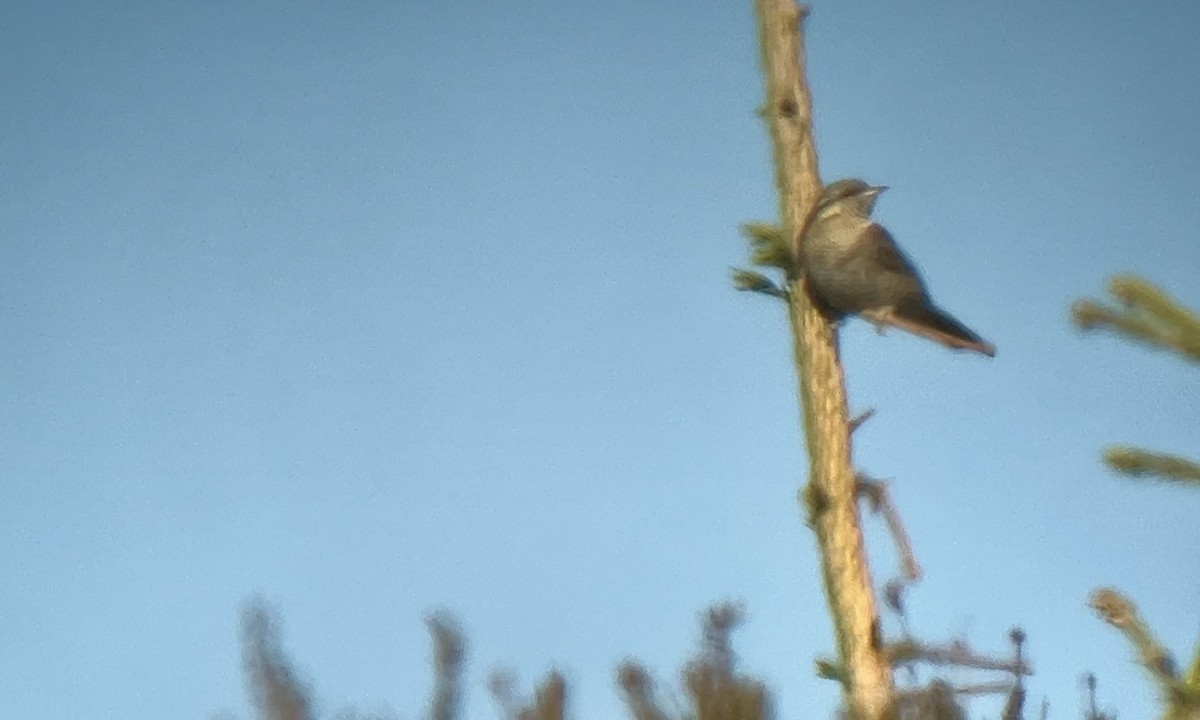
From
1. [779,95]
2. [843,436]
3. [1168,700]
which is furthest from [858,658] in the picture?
[779,95]

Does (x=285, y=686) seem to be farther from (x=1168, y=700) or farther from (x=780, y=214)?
(x=780, y=214)

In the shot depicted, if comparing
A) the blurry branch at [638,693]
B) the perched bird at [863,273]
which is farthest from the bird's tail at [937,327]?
the blurry branch at [638,693]

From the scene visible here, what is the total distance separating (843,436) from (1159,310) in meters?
1.14

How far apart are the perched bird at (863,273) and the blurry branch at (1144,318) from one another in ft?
3.42

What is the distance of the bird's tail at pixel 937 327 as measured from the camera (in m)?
5.65

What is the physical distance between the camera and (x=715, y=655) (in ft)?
10.8

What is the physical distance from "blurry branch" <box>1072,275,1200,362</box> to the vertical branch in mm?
908

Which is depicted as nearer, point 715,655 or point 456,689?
point 715,655

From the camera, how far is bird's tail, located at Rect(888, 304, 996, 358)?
18.5ft

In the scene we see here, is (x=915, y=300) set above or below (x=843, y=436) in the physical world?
above

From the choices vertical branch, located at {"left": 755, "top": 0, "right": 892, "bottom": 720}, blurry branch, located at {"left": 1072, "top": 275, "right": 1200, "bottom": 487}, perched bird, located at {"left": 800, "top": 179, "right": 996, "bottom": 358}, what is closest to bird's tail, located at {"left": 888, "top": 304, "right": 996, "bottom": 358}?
perched bird, located at {"left": 800, "top": 179, "right": 996, "bottom": 358}

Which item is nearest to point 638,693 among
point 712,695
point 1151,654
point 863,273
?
point 712,695

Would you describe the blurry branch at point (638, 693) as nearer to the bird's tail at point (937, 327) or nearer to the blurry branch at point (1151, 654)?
the blurry branch at point (1151, 654)

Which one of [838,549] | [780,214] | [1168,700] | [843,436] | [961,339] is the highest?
[780,214]
